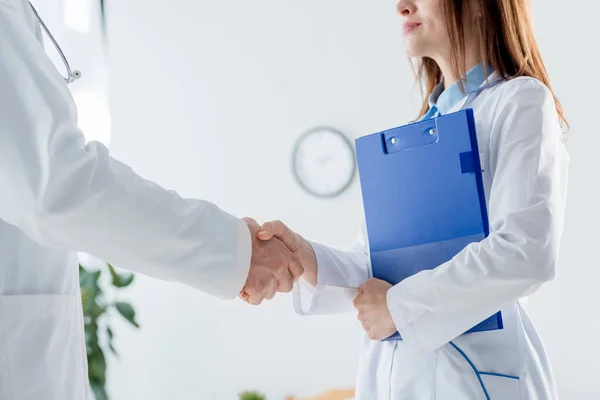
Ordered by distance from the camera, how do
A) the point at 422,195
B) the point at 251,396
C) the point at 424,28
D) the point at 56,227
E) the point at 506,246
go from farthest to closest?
the point at 251,396 → the point at 424,28 → the point at 422,195 → the point at 506,246 → the point at 56,227

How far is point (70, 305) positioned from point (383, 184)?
574 mm

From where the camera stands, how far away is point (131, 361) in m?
2.91

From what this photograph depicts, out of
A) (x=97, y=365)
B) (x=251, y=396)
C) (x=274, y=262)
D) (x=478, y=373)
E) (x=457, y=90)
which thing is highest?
(x=457, y=90)

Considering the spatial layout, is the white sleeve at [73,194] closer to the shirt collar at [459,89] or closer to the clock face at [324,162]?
the shirt collar at [459,89]

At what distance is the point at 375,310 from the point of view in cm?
119

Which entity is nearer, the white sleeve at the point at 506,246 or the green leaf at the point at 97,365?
the white sleeve at the point at 506,246

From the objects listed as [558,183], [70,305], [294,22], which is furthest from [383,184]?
[294,22]

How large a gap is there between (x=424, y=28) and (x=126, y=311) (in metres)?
1.89

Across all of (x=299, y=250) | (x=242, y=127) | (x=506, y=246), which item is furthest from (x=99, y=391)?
(x=506, y=246)

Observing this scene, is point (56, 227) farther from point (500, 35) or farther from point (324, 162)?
point (324, 162)

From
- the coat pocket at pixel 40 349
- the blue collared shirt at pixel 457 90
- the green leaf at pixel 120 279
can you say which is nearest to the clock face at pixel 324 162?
the green leaf at pixel 120 279

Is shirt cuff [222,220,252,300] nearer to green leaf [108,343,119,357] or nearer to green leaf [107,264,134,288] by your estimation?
green leaf [107,264,134,288]

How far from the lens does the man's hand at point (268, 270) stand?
1245mm

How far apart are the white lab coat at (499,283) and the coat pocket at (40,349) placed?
518mm
